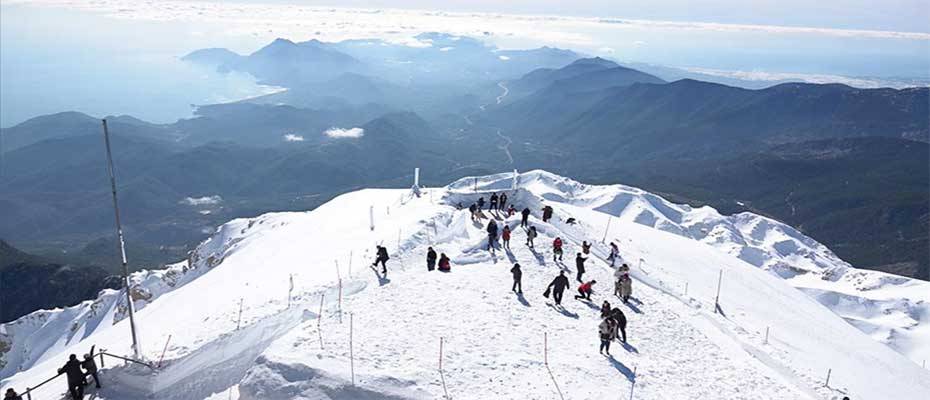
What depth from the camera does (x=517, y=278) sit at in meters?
29.4

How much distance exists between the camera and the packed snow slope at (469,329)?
21.7 m

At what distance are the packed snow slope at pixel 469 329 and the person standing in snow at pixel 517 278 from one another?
0.47 meters

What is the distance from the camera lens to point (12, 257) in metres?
132

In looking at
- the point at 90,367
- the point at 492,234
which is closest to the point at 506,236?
the point at 492,234

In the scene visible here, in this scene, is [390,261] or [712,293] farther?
[712,293]

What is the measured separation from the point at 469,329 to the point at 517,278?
517 centimetres

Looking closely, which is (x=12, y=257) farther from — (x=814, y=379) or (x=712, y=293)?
(x=814, y=379)

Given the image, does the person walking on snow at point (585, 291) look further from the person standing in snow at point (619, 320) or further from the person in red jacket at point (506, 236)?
the person in red jacket at point (506, 236)

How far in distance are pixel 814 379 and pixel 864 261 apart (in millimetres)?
161996

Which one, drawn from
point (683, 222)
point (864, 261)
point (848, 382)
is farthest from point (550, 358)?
point (864, 261)

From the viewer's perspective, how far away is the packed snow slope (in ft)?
71.2

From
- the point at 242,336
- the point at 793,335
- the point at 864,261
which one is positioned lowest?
the point at 864,261

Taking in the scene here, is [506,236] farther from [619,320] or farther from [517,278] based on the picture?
[619,320]

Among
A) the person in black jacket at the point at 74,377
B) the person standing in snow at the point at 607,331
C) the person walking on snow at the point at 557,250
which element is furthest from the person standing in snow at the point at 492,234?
the person in black jacket at the point at 74,377
